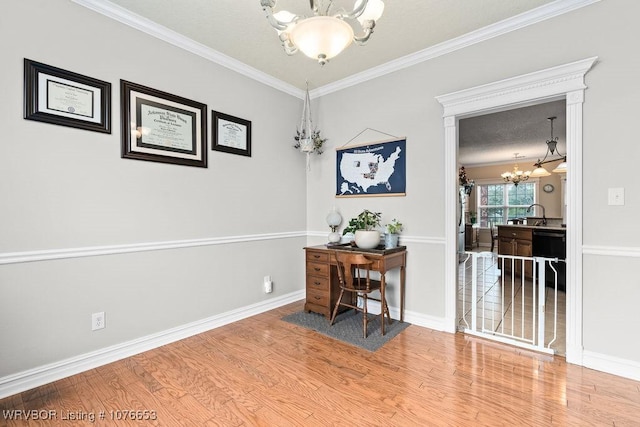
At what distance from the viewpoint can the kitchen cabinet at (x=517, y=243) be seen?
457 cm

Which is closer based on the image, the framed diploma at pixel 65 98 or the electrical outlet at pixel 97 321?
the framed diploma at pixel 65 98

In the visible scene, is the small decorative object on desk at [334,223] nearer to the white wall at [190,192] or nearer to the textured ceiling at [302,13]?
the white wall at [190,192]

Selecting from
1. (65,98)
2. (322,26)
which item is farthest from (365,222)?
(65,98)

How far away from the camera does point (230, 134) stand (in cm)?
308

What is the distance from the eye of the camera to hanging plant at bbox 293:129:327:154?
3611mm

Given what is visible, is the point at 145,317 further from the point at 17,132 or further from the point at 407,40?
the point at 407,40

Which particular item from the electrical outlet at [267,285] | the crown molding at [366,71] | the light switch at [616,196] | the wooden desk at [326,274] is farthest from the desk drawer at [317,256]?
the light switch at [616,196]

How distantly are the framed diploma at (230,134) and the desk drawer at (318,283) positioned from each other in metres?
1.50

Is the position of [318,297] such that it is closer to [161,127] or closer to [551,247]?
[161,127]

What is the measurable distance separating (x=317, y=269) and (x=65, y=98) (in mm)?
2477

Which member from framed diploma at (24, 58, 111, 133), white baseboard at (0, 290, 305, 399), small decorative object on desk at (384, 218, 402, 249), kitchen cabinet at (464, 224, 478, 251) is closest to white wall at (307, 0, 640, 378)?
small decorative object on desk at (384, 218, 402, 249)

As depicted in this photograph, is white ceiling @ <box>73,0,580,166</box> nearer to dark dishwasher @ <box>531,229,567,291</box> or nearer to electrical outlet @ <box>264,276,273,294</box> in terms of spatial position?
electrical outlet @ <box>264,276,273,294</box>

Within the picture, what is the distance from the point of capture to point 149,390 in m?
1.94

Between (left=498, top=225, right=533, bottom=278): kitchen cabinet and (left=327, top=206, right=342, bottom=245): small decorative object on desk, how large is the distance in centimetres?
283
